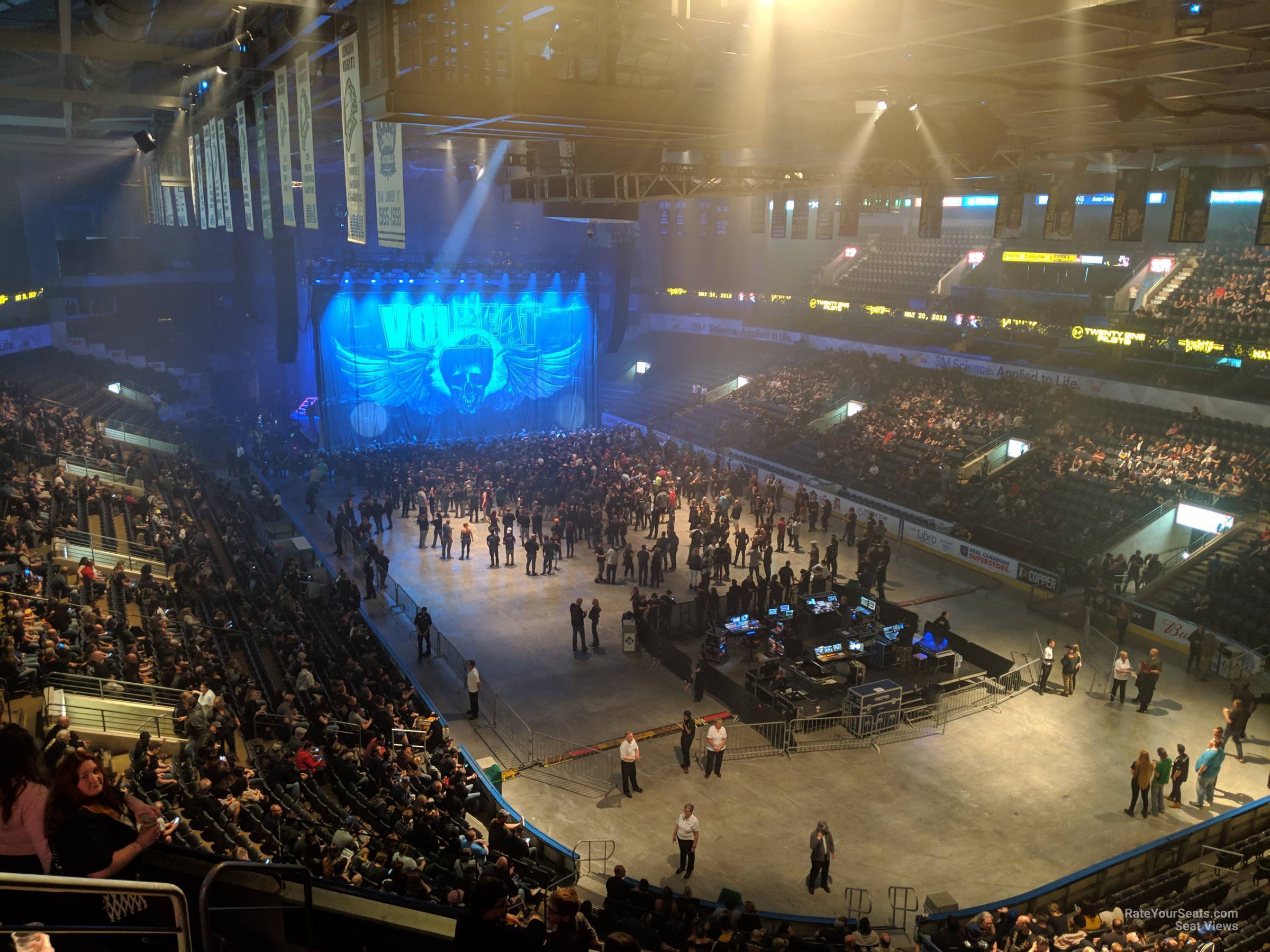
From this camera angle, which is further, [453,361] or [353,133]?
[453,361]

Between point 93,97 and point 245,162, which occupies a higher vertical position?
point 93,97

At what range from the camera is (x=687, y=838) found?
11.4 metres

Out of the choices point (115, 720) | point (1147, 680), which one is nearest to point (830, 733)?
point (1147, 680)

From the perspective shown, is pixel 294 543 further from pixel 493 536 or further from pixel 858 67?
pixel 858 67

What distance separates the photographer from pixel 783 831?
1249cm

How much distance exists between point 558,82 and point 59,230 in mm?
33353

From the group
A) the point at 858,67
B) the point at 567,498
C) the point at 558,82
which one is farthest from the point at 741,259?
the point at 558,82

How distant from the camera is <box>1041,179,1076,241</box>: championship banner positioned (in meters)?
15.2

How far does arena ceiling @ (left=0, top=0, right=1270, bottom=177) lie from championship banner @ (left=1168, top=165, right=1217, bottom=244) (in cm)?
78

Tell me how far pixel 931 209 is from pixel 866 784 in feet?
34.8

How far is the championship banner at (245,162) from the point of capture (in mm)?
13602

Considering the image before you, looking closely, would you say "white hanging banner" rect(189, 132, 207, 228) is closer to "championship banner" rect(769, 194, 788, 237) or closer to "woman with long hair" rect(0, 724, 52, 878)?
"championship banner" rect(769, 194, 788, 237)

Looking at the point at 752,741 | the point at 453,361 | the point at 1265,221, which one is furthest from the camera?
the point at 453,361

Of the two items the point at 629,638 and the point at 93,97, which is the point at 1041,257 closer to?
the point at 629,638
